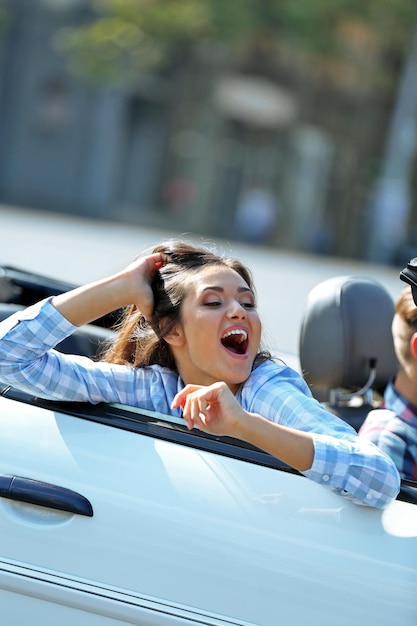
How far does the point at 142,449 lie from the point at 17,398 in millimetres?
332

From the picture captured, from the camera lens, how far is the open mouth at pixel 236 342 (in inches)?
96.2

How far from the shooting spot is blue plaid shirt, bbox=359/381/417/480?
2578 mm

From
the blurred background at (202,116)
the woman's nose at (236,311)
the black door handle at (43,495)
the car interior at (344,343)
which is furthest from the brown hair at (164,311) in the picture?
the blurred background at (202,116)

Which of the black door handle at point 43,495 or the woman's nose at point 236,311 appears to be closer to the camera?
the black door handle at point 43,495

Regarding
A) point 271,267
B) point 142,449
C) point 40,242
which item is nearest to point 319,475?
point 142,449

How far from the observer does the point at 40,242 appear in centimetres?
1320

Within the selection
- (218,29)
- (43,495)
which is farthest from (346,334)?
(218,29)

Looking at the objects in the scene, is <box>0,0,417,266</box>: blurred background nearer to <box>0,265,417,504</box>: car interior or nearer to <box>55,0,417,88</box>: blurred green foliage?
<box>55,0,417,88</box>: blurred green foliage

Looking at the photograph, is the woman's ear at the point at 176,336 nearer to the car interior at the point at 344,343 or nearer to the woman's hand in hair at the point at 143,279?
the woman's hand in hair at the point at 143,279

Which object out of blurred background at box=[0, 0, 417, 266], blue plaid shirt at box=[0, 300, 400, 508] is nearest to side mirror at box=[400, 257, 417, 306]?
blue plaid shirt at box=[0, 300, 400, 508]

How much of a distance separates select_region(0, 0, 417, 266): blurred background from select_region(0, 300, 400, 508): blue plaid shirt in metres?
19.9

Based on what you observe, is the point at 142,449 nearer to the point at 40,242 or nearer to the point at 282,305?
the point at 282,305

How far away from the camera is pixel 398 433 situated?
103 inches

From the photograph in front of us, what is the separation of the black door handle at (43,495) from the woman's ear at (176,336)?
0.58 meters
